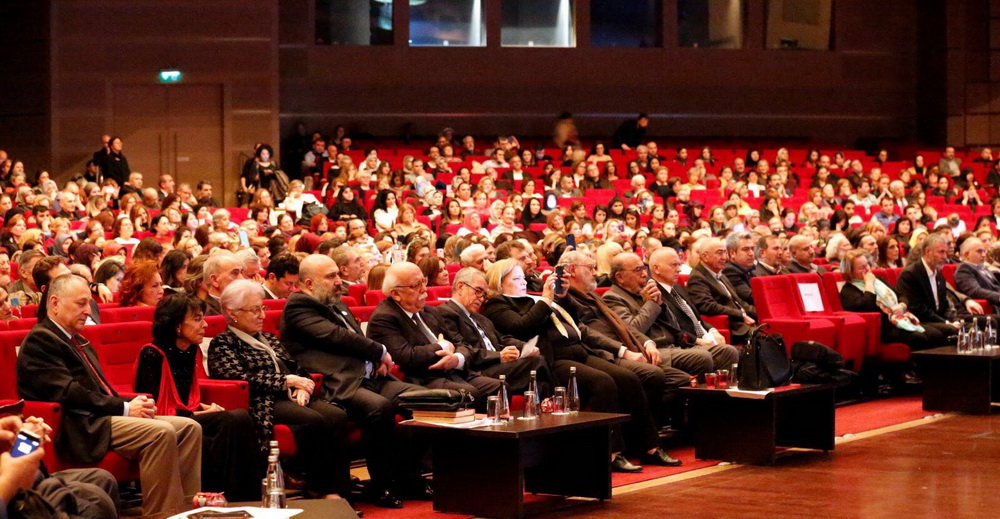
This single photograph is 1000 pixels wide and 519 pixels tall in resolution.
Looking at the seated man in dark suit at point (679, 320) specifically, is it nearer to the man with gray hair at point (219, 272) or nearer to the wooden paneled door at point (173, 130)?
the man with gray hair at point (219, 272)

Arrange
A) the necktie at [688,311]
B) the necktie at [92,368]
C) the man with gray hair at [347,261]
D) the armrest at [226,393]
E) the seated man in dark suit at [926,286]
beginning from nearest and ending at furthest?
the necktie at [92,368] < the armrest at [226,393] < the man with gray hair at [347,261] < the necktie at [688,311] < the seated man in dark suit at [926,286]

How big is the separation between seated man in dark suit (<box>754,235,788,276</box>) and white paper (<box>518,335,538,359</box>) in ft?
8.57

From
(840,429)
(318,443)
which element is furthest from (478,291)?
(840,429)

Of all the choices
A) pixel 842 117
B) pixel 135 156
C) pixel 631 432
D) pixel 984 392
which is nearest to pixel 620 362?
pixel 631 432

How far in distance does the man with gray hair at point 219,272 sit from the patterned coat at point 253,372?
490mm

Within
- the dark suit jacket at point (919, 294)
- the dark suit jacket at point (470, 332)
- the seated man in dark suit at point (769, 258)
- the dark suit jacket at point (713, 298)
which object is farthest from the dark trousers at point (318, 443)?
the dark suit jacket at point (919, 294)

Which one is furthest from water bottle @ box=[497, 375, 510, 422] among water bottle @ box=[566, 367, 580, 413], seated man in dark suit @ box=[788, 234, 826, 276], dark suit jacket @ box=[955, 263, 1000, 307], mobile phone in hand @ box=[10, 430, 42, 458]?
dark suit jacket @ box=[955, 263, 1000, 307]

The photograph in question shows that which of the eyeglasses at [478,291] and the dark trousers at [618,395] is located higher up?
the eyeglasses at [478,291]

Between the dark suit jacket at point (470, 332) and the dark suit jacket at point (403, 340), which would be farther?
the dark suit jacket at point (470, 332)

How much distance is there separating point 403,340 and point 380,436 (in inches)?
20.9

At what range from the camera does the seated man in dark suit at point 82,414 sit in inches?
169

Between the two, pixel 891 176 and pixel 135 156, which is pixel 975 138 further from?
pixel 135 156

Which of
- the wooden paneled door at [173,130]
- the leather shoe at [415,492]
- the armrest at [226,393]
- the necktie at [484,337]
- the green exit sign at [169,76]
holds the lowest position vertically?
the leather shoe at [415,492]

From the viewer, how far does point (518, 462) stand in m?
4.72
